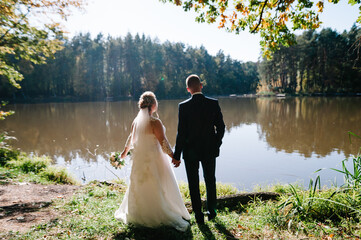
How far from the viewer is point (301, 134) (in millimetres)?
12734

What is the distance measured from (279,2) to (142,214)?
4015mm

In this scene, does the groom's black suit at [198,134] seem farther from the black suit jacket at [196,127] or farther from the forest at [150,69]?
the forest at [150,69]

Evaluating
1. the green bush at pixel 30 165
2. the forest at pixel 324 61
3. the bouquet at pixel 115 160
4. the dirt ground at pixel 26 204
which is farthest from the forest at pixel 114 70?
the bouquet at pixel 115 160

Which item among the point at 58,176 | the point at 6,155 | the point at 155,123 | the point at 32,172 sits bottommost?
the point at 58,176

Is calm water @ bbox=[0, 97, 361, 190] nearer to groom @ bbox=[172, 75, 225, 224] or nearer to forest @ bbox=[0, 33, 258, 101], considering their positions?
groom @ bbox=[172, 75, 225, 224]

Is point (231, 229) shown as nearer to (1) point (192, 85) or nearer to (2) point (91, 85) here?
(1) point (192, 85)

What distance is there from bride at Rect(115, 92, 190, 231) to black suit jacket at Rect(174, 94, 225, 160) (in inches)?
10.1

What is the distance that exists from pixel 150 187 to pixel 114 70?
5496cm

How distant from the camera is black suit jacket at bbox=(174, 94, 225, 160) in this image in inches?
124

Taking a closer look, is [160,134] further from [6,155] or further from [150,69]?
[150,69]

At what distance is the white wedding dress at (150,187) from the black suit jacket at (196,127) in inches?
10.8

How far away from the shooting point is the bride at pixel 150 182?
3.06 m

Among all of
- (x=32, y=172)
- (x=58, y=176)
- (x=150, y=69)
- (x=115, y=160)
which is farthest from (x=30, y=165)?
(x=150, y=69)

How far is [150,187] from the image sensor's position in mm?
3115
